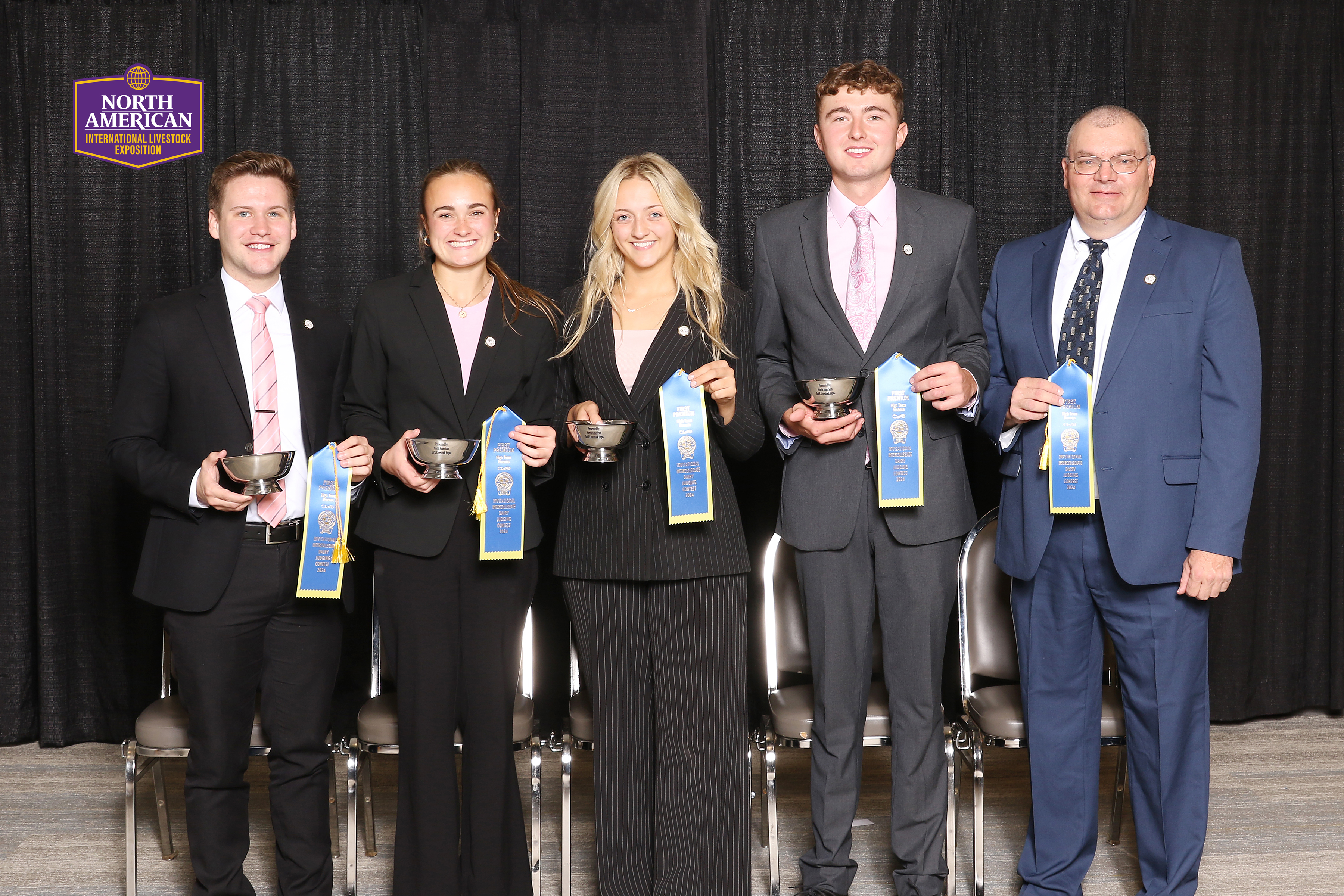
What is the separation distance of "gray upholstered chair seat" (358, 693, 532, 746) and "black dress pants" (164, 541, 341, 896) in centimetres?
11

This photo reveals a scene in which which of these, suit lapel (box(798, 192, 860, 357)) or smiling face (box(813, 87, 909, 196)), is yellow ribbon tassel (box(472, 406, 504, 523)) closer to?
suit lapel (box(798, 192, 860, 357))

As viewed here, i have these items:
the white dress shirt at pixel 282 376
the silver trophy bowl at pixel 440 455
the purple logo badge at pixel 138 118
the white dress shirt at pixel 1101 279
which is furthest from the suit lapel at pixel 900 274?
the purple logo badge at pixel 138 118

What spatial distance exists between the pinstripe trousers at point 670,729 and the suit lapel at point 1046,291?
90cm

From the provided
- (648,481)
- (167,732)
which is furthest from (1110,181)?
(167,732)

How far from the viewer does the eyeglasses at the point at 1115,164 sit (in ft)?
8.30

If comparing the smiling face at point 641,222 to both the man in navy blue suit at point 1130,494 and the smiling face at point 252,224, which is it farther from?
the man in navy blue suit at point 1130,494

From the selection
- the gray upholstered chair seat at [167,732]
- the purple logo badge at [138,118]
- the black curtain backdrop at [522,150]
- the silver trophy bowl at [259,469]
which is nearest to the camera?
the silver trophy bowl at [259,469]

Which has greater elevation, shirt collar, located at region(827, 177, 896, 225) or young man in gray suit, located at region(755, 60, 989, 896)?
shirt collar, located at region(827, 177, 896, 225)

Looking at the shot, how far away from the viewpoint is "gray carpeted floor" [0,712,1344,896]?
9.20 feet

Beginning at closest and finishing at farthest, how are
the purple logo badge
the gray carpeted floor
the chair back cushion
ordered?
the gray carpeted floor
the chair back cushion
the purple logo badge

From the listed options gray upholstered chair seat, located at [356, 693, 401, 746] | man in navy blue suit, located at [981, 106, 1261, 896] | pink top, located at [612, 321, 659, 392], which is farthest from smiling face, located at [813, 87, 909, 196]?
gray upholstered chair seat, located at [356, 693, 401, 746]

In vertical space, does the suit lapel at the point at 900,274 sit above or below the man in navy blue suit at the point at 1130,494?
above

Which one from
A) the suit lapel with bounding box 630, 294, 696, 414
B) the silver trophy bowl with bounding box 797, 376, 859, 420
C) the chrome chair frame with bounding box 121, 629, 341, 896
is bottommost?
the chrome chair frame with bounding box 121, 629, 341, 896

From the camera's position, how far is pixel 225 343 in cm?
249
